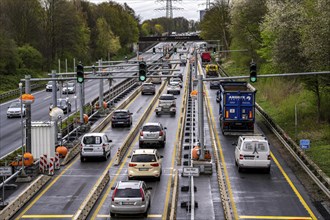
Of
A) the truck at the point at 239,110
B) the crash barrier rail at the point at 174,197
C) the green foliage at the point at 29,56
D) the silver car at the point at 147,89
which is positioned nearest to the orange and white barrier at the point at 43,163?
the crash barrier rail at the point at 174,197

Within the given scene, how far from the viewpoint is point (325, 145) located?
37500mm

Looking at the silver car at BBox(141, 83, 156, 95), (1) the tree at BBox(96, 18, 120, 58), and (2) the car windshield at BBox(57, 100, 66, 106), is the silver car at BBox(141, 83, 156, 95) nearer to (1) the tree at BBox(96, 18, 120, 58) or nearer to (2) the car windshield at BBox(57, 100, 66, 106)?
(2) the car windshield at BBox(57, 100, 66, 106)

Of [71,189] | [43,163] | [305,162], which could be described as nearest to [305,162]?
[305,162]

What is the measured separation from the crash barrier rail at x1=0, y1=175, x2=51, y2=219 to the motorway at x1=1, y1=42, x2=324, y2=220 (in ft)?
0.88

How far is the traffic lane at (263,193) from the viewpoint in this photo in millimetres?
24281

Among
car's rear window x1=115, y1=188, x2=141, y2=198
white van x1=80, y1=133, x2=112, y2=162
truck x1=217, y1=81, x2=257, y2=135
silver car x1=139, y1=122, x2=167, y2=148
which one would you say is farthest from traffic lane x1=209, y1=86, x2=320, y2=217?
truck x1=217, y1=81, x2=257, y2=135

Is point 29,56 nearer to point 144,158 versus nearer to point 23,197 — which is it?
point 144,158

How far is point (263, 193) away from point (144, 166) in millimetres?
5678

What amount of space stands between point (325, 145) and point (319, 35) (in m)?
7.20

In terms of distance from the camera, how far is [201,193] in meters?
27.3

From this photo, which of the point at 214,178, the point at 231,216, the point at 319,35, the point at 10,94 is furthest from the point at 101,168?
the point at 10,94

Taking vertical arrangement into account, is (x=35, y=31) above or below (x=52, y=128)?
above

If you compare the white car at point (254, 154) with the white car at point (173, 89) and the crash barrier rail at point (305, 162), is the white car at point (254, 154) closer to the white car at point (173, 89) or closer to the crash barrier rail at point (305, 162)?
the crash barrier rail at point (305, 162)

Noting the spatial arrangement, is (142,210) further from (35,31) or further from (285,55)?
(35,31)
